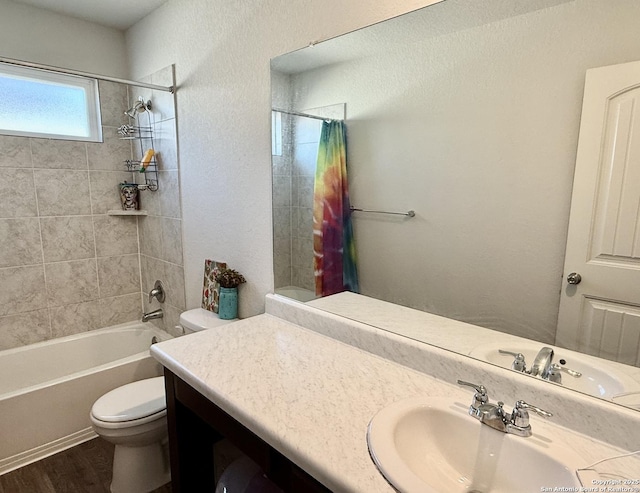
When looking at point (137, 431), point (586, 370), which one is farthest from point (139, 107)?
point (586, 370)

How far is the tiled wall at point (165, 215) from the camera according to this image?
2.26 m

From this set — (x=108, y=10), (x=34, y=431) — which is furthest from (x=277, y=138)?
(x=34, y=431)

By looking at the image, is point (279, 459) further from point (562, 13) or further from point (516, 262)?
point (562, 13)

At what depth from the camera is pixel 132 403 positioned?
69.1 inches

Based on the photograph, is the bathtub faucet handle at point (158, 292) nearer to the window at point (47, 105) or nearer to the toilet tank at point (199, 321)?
the toilet tank at point (199, 321)

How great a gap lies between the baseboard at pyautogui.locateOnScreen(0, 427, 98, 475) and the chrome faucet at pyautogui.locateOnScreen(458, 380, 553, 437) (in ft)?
7.18

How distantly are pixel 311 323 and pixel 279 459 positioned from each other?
630 mm

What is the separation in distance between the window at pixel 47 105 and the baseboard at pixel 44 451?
1.77 metres

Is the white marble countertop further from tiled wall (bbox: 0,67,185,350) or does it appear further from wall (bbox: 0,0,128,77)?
wall (bbox: 0,0,128,77)

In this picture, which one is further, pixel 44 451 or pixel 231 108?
pixel 44 451

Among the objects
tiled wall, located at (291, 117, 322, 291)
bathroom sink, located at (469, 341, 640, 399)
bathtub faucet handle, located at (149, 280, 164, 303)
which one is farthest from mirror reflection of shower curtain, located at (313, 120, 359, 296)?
bathtub faucet handle, located at (149, 280, 164, 303)

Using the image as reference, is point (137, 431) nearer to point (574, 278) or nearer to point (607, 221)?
point (574, 278)

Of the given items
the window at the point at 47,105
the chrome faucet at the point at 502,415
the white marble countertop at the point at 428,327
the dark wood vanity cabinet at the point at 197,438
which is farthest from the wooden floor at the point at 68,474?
the window at the point at 47,105

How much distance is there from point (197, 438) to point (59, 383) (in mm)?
1157
